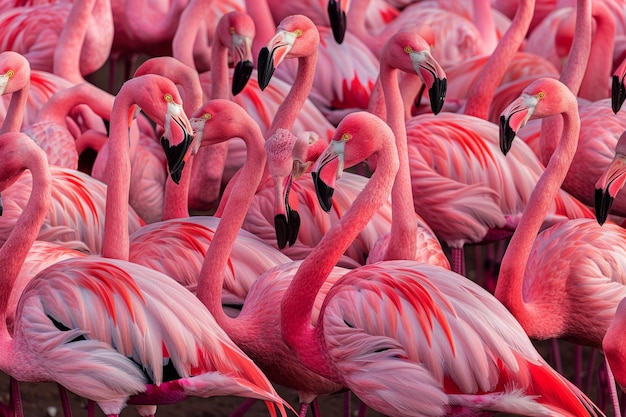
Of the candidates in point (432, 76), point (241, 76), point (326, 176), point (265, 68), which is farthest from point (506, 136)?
point (241, 76)

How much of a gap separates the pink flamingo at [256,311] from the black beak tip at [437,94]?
0.61 meters

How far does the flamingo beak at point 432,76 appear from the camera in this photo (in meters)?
4.68

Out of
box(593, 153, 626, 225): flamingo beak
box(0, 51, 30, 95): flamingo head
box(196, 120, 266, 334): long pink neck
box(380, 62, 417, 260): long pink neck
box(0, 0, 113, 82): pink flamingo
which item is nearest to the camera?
box(593, 153, 626, 225): flamingo beak

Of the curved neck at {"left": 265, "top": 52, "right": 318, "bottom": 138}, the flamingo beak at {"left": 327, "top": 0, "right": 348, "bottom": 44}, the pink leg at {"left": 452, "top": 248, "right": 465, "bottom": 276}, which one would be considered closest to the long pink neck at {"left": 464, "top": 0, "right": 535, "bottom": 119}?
the flamingo beak at {"left": 327, "top": 0, "right": 348, "bottom": 44}

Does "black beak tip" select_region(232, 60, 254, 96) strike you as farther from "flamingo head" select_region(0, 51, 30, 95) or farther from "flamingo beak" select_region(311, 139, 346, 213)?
"flamingo beak" select_region(311, 139, 346, 213)

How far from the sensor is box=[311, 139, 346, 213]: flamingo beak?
157 inches

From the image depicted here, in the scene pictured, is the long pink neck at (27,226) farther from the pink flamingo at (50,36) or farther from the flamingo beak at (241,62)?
the pink flamingo at (50,36)

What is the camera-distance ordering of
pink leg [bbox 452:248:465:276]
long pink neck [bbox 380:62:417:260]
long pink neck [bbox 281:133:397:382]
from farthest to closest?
pink leg [bbox 452:248:465:276], long pink neck [bbox 380:62:417:260], long pink neck [bbox 281:133:397:382]

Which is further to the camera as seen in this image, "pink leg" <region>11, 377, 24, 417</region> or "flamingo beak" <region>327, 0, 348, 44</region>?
"flamingo beak" <region>327, 0, 348, 44</region>

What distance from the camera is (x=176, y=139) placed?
166 inches

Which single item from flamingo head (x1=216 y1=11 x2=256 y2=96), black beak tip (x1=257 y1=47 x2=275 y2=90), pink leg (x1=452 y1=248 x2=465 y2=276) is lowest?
pink leg (x1=452 y1=248 x2=465 y2=276)

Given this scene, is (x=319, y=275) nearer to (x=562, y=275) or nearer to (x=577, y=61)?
(x=562, y=275)

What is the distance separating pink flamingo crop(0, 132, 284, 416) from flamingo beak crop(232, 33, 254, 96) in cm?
166

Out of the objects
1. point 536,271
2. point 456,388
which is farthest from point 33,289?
point 536,271
